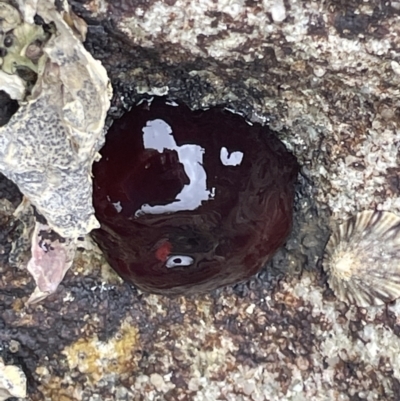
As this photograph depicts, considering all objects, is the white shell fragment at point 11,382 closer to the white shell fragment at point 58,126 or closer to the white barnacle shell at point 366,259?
the white shell fragment at point 58,126

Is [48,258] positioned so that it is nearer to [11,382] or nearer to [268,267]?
[11,382]

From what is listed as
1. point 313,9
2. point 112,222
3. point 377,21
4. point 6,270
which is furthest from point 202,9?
point 6,270

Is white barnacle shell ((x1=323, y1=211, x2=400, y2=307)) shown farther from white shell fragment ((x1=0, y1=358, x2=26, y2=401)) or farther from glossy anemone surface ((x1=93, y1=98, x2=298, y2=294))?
white shell fragment ((x1=0, y1=358, x2=26, y2=401))

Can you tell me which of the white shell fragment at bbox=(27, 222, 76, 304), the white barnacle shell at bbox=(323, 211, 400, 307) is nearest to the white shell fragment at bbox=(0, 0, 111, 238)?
the white shell fragment at bbox=(27, 222, 76, 304)

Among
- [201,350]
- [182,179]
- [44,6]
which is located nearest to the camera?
[44,6]

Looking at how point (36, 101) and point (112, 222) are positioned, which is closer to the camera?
point (36, 101)

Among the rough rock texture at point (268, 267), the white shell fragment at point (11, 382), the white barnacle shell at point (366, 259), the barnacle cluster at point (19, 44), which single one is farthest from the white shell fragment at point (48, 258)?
the white barnacle shell at point (366, 259)

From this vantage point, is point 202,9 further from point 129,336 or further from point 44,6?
point 129,336

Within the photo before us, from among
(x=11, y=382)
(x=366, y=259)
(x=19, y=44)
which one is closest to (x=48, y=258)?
(x=11, y=382)
